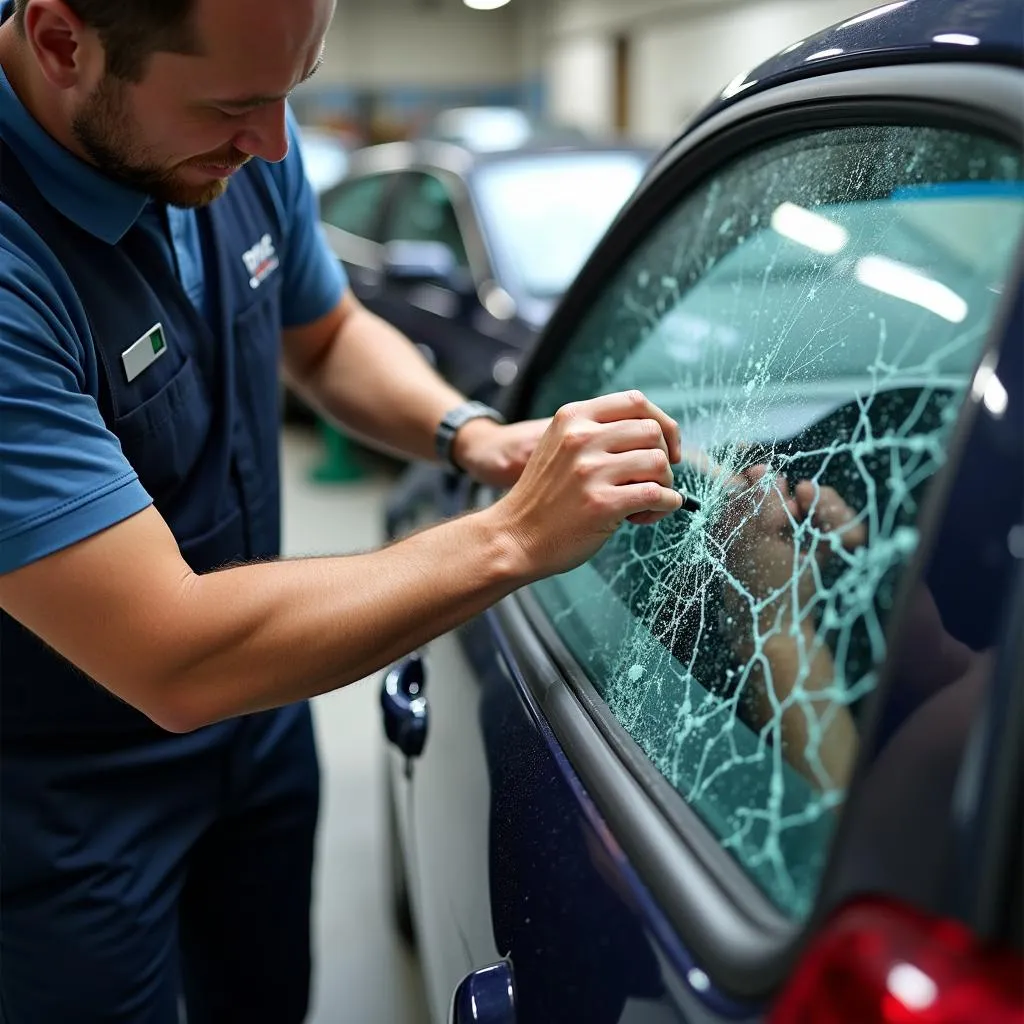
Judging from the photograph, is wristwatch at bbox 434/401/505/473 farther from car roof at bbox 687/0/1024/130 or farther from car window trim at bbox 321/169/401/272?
car window trim at bbox 321/169/401/272

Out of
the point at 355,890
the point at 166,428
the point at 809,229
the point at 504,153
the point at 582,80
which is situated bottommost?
the point at 582,80

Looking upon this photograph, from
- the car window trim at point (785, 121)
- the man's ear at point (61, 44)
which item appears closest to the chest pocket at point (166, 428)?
the man's ear at point (61, 44)

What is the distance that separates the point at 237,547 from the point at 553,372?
0.47 metres

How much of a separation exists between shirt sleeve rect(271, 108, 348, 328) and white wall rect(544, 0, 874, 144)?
6.23 meters

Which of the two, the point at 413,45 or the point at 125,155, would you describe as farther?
the point at 413,45

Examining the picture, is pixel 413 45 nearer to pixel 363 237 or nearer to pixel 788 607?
pixel 363 237

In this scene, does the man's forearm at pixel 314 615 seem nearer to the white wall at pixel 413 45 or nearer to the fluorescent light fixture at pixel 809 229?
the fluorescent light fixture at pixel 809 229

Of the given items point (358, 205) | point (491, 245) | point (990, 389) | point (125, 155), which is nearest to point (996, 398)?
point (990, 389)

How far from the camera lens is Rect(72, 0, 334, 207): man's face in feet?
3.34

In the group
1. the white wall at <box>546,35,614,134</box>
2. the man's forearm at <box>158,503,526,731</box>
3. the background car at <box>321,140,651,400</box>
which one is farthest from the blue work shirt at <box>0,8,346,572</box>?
the white wall at <box>546,35,614,134</box>

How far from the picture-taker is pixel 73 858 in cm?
126

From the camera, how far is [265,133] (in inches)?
44.6

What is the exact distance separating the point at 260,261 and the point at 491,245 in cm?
235

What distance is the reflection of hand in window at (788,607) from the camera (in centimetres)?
72
